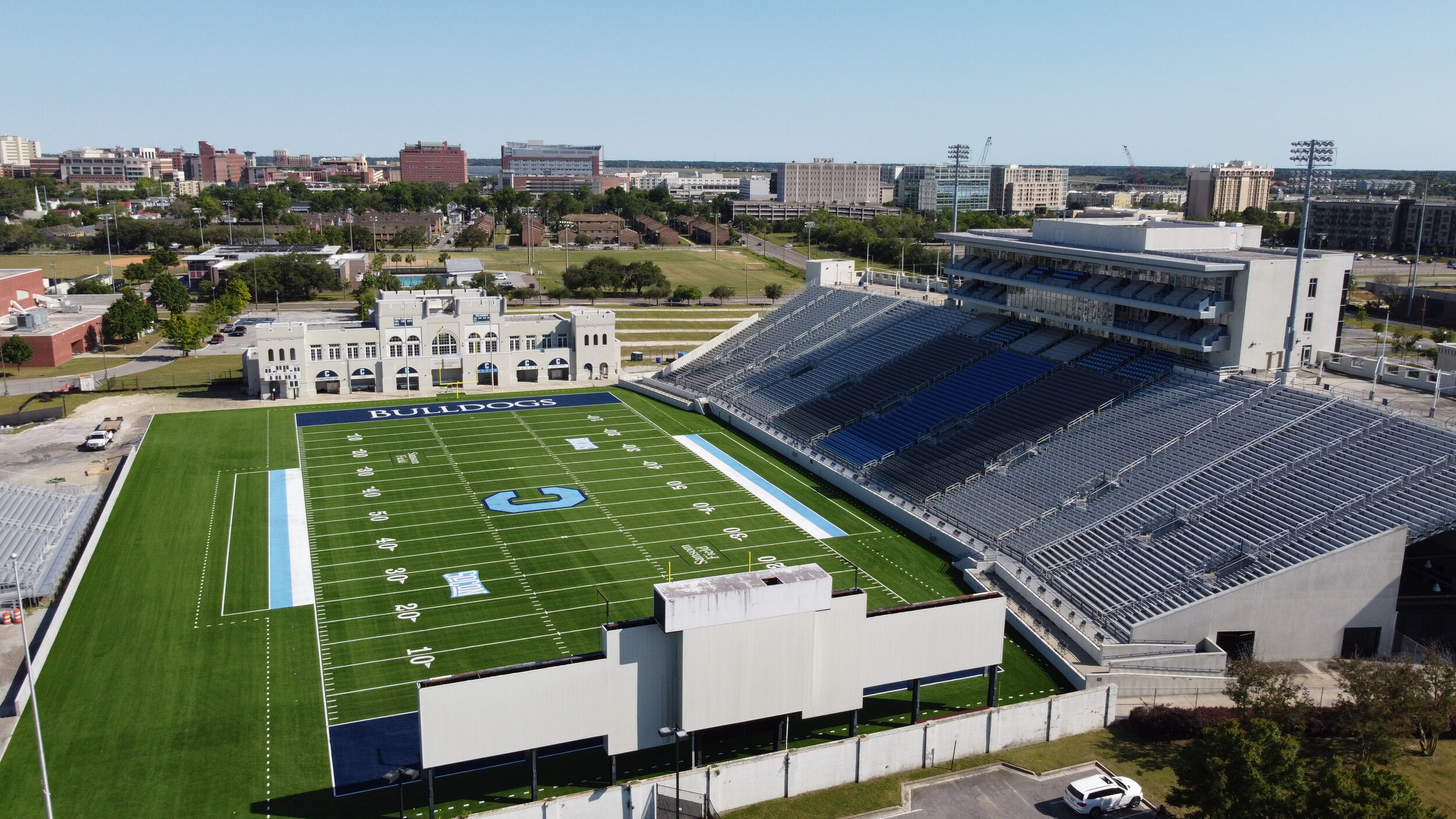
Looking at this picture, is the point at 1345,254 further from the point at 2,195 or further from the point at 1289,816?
the point at 2,195

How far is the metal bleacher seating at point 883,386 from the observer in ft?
154

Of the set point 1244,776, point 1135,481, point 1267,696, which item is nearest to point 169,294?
point 1135,481

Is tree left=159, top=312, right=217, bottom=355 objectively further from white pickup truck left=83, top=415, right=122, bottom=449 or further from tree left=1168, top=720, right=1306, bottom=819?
tree left=1168, top=720, right=1306, bottom=819

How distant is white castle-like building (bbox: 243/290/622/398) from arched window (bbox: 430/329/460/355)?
4 centimetres

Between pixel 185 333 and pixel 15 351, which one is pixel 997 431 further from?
pixel 15 351

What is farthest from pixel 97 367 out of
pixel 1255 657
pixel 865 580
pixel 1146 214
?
pixel 1255 657

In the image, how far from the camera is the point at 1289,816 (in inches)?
688

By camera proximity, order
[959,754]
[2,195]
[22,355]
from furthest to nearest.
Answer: [2,195], [22,355], [959,754]

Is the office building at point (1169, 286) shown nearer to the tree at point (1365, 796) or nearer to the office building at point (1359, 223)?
the tree at point (1365, 796)

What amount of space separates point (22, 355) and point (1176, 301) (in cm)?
6232

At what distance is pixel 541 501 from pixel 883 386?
57.5ft

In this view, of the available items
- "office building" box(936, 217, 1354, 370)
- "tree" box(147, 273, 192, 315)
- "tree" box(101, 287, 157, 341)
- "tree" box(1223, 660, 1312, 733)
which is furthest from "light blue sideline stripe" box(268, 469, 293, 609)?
"tree" box(147, 273, 192, 315)

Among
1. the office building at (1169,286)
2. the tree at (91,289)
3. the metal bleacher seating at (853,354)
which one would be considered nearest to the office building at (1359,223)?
the metal bleacher seating at (853,354)

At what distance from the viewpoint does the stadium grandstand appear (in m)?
26.8
